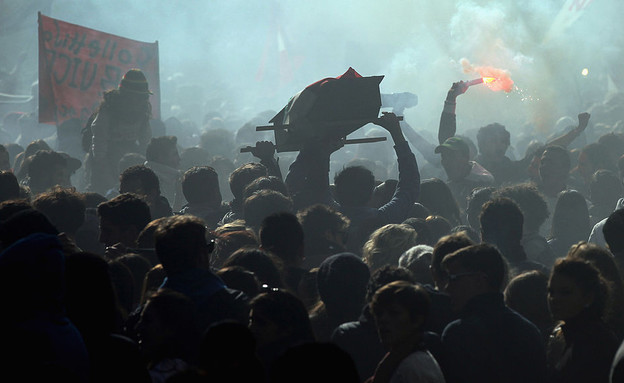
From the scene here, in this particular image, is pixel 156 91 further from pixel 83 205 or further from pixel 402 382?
pixel 402 382

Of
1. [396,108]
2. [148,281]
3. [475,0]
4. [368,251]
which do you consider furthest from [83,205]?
[475,0]

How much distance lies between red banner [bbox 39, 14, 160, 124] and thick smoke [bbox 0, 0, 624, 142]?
9685 millimetres

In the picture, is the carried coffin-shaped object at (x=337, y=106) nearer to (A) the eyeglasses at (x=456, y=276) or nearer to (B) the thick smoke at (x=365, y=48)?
(A) the eyeglasses at (x=456, y=276)

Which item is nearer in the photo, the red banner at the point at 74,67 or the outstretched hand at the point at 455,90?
the outstretched hand at the point at 455,90

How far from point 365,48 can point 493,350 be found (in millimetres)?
28890

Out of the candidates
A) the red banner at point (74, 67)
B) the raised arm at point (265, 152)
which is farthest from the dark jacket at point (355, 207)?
the red banner at point (74, 67)

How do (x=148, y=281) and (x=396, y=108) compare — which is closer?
(x=148, y=281)

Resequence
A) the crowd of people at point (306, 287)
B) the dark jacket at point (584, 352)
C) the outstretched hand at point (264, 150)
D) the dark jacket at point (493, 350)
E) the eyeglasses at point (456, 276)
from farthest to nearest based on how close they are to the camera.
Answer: the outstretched hand at point (264, 150)
the eyeglasses at point (456, 276)
the dark jacket at point (493, 350)
the dark jacket at point (584, 352)
the crowd of people at point (306, 287)

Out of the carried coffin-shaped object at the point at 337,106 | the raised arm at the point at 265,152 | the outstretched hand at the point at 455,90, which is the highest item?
the outstretched hand at the point at 455,90

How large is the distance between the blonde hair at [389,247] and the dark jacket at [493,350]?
1.48m

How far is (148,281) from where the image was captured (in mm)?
4180

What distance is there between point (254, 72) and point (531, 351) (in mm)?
33366

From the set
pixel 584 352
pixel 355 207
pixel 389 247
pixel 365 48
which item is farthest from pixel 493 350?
pixel 365 48

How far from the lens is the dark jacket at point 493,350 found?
368cm
